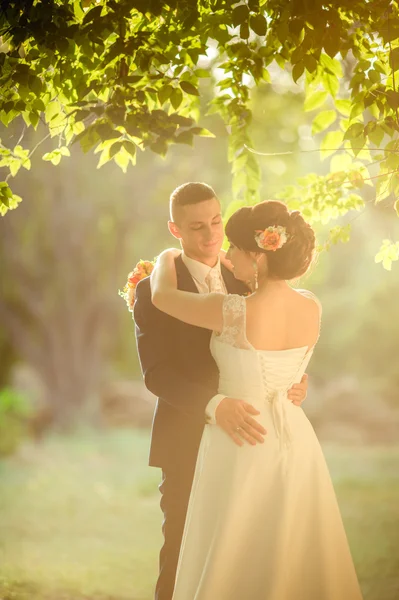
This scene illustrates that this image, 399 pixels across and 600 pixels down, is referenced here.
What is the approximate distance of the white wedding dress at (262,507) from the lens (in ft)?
10.2

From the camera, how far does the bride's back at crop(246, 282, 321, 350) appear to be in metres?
3.19

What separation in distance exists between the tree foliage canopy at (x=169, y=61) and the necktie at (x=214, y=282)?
65cm

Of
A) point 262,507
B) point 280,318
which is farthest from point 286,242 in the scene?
point 262,507

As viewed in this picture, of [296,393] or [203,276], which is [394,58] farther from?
[296,393]

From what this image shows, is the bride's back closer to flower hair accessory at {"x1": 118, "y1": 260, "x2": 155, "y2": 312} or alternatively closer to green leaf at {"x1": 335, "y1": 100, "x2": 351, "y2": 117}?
flower hair accessory at {"x1": 118, "y1": 260, "x2": 155, "y2": 312}

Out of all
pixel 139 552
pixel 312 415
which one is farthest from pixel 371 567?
pixel 312 415

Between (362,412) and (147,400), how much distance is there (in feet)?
14.3

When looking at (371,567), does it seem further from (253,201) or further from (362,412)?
(362,412)

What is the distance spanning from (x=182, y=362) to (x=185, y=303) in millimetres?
331

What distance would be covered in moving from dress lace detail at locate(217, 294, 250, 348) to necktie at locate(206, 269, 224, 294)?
32 centimetres

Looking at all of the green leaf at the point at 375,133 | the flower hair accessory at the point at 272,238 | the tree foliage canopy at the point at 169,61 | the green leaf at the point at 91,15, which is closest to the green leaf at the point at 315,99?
the tree foliage canopy at the point at 169,61

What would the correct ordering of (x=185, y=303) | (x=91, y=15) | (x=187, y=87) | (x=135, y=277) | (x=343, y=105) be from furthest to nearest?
(x=135, y=277) < (x=343, y=105) < (x=187, y=87) < (x=91, y=15) < (x=185, y=303)

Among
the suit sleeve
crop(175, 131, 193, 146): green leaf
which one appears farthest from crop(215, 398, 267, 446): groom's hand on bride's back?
crop(175, 131, 193, 146): green leaf

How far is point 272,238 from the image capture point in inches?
123
